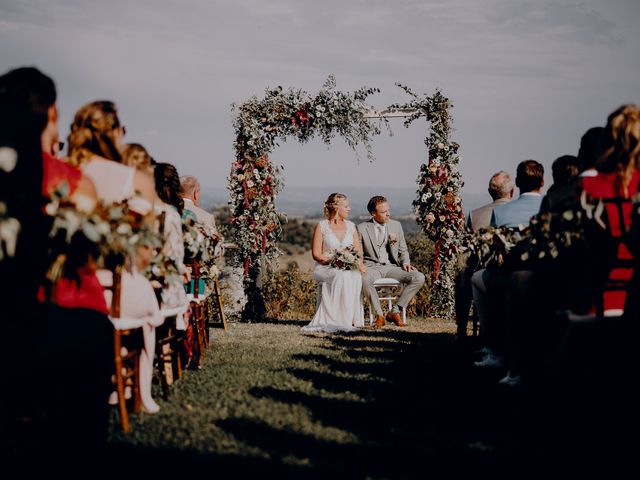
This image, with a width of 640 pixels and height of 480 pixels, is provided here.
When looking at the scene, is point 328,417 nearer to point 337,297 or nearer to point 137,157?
point 137,157

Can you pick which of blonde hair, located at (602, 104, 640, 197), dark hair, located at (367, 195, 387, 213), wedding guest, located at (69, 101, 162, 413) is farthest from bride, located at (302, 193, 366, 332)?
blonde hair, located at (602, 104, 640, 197)

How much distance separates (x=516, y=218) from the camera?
677 centimetres

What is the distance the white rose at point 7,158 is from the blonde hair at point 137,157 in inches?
80.0

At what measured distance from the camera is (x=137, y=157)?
16.8 ft

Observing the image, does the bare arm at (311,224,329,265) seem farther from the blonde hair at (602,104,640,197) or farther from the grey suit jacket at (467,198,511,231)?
the blonde hair at (602,104,640,197)

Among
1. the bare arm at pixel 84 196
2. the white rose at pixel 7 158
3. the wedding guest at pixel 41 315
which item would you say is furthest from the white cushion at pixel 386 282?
the white rose at pixel 7 158

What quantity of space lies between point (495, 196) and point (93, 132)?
5022 millimetres

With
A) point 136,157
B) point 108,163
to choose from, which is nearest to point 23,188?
point 108,163

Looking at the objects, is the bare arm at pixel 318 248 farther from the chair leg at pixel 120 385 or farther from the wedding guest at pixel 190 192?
the chair leg at pixel 120 385

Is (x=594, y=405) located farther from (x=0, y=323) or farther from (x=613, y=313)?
(x=0, y=323)

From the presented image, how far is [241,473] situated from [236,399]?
5.84ft

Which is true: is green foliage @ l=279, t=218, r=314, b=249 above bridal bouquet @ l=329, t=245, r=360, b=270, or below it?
above

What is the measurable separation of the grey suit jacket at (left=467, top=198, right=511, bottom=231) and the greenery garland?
4391 mm

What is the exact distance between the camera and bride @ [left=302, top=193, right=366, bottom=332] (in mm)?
10484
